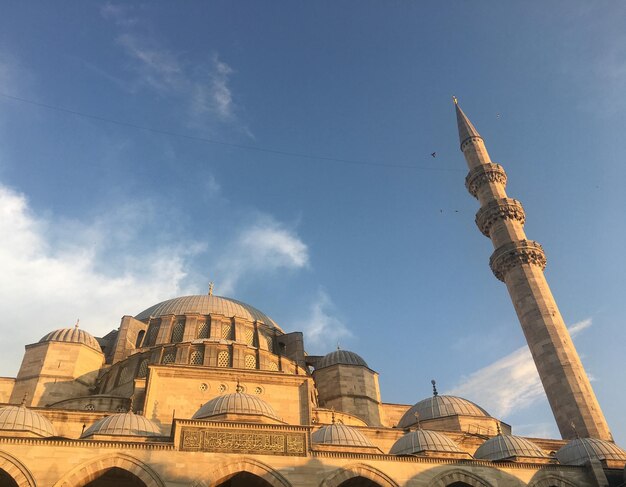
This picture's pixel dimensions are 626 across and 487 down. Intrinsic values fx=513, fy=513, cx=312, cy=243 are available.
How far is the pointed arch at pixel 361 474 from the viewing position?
510 inches

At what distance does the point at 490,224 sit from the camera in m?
28.0

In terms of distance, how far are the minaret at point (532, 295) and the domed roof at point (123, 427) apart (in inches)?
607

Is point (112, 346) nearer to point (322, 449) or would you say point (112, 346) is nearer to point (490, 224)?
point (322, 449)

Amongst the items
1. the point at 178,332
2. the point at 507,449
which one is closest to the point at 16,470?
the point at 178,332

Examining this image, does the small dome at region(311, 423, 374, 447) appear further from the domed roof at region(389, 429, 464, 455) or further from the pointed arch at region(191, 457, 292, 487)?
the pointed arch at region(191, 457, 292, 487)

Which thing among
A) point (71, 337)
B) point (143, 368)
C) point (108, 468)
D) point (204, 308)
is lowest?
point (108, 468)

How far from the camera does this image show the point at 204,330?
79.4 ft

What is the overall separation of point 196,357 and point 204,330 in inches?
119

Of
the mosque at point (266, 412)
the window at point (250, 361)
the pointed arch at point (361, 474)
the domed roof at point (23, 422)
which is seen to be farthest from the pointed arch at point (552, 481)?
the domed roof at point (23, 422)

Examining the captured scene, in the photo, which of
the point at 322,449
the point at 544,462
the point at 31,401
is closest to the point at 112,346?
the point at 31,401

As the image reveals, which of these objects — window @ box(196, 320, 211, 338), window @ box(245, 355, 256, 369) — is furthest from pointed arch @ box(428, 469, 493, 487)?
window @ box(196, 320, 211, 338)

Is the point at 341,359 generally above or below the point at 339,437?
above

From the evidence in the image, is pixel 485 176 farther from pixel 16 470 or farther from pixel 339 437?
pixel 16 470

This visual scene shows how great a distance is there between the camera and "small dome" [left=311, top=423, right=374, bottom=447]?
47.6ft
